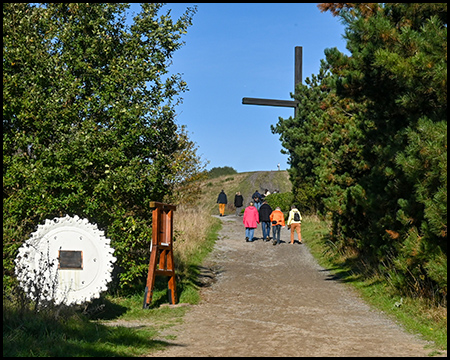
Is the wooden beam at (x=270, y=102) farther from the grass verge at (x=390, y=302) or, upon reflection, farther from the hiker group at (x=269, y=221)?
the grass verge at (x=390, y=302)

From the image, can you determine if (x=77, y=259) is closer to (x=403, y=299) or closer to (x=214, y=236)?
(x=403, y=299)

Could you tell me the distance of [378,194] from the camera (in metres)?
11.8

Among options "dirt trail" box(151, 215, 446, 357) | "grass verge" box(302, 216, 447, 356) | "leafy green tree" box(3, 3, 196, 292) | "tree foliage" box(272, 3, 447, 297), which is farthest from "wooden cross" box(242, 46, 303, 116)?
"leafy green tree" box(3, 3, 196, 292)

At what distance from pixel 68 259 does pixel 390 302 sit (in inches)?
235

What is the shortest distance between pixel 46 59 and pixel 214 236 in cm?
1335

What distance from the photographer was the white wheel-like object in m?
9.29

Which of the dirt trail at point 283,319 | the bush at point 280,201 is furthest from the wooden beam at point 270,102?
the dirt trail at point 283,319

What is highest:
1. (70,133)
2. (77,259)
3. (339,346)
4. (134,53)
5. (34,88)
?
(134,53)

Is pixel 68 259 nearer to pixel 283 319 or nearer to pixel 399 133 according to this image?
pixel 283 319

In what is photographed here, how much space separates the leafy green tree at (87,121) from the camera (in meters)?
10.7

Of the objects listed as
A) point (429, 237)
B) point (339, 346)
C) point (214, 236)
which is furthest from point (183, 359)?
point (214, 236)

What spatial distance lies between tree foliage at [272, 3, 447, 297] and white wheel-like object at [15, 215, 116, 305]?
4.92 meters

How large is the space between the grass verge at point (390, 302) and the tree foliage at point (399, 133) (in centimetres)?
35

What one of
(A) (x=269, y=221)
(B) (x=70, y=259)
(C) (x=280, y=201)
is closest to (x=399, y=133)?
(B) (x=70, y=259)
